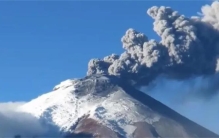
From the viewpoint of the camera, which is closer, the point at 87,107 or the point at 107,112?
the point at 107,112

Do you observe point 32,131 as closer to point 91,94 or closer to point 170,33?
point 91,94

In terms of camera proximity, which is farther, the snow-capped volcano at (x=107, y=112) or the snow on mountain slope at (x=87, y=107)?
the snow on mountain slope at (x=87, y=107)

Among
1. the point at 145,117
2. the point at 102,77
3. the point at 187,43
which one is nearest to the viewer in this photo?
the point at 187,43

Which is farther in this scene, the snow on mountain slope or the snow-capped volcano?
the snow on mountain slope

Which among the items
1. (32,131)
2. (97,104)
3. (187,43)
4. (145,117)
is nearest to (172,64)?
(187,43)

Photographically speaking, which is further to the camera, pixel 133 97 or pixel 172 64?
pixel 133 97

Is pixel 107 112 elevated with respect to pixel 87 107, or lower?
lower

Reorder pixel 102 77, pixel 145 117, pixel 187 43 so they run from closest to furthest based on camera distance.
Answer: pixel 187 43 < pixel 145 117 < pixel 102 77

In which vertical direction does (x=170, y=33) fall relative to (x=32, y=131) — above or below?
above
